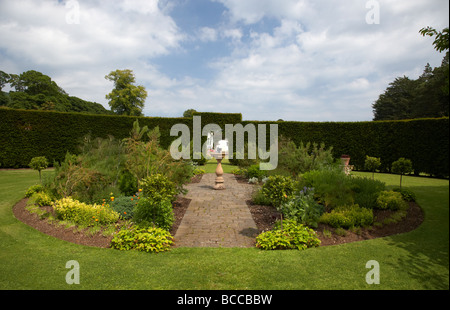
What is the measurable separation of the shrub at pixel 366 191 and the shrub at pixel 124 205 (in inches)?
220

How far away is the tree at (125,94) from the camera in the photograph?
1486 inches

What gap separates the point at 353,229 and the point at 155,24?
6.48 meters

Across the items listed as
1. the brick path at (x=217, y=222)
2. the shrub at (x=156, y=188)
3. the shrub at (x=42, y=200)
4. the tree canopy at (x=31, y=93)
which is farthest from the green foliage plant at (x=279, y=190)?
the tree canopy at (x=31, y=93)

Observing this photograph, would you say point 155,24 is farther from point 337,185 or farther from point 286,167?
point 286,167

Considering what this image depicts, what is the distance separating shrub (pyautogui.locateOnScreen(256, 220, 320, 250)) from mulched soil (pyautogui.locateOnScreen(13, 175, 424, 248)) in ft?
0.94

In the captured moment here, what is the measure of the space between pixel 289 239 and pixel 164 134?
14484mm

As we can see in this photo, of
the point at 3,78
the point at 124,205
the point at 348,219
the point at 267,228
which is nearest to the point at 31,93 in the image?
the point at 3,78

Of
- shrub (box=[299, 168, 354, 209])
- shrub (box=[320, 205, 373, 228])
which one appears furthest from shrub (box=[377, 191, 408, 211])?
shrub (box=[320, 205, 373, 228])

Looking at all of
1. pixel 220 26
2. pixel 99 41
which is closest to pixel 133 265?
pixel 99 41

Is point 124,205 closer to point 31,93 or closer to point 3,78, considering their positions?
point 31,93

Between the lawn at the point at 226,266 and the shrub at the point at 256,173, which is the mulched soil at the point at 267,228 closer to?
the lawn at the point at 226,266

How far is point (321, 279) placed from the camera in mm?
3514

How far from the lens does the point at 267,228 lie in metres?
5.63

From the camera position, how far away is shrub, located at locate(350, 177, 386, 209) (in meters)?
6.27
